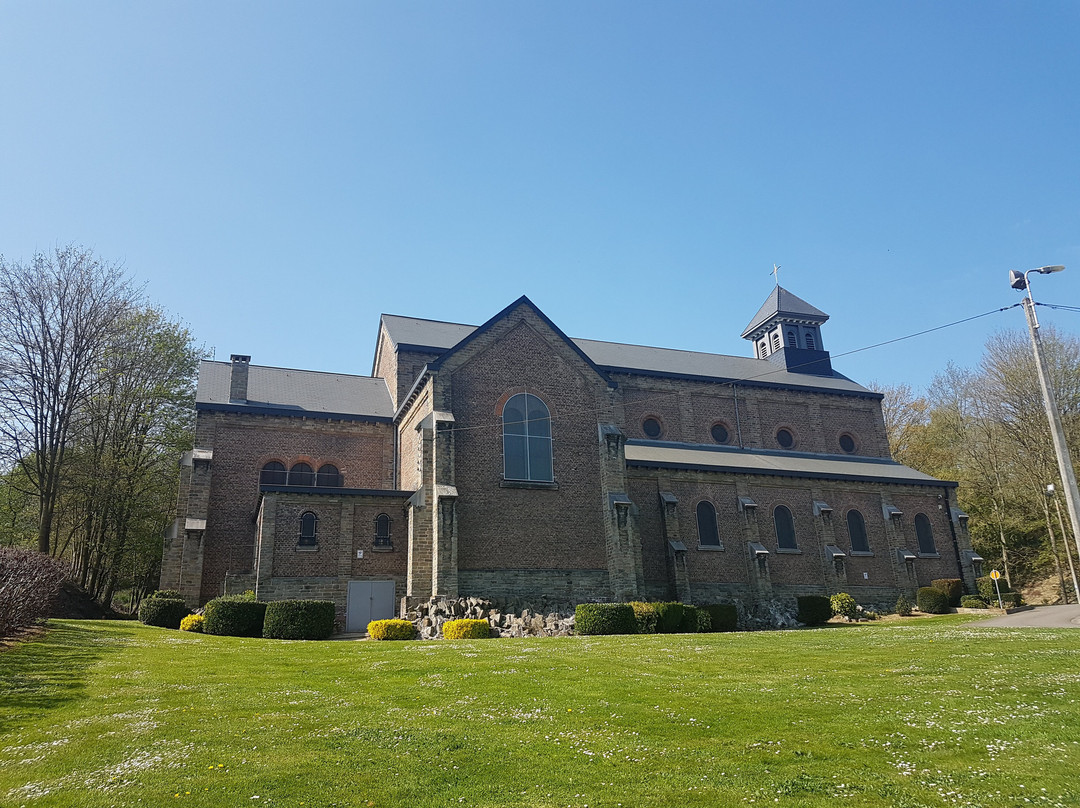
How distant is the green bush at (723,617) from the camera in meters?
25.6

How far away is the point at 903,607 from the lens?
32.9 metres

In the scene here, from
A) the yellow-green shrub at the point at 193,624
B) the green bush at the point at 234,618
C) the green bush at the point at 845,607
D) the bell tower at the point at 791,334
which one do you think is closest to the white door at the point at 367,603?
the green bush at the point at 234,618

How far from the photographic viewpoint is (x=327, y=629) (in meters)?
22.6

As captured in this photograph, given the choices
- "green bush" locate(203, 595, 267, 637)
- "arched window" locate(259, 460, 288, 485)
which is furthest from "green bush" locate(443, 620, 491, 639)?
"arched window" locate(259, 460, 288, 485)

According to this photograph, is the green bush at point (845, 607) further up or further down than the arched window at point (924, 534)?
further down

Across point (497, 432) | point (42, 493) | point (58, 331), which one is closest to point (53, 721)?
point (497, 432)

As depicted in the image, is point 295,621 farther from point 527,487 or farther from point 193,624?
point 527,487

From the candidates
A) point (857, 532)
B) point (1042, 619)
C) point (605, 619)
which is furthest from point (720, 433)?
point (605, 619)

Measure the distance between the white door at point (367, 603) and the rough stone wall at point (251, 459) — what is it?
502 centimetres

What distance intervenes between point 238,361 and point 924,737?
98.6 feet

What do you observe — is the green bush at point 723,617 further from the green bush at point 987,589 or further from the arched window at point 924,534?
the arched window at point 924,534

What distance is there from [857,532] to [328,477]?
2570 centimetres

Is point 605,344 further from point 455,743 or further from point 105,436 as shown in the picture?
point 455,743

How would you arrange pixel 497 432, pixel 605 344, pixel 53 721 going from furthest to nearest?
pixel 605 344
pixel 497 432
pixel 53 721
